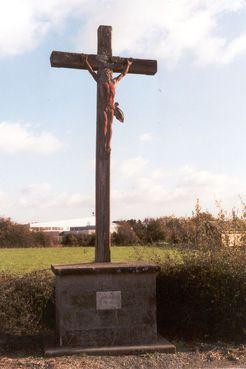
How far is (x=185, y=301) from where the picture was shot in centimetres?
773

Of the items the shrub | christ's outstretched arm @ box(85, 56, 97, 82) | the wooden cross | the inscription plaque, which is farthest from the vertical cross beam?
the shrub

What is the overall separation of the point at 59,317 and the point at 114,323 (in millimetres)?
699

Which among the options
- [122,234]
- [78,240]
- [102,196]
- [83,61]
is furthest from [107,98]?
[78,240]

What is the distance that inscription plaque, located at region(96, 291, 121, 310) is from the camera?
663 cm

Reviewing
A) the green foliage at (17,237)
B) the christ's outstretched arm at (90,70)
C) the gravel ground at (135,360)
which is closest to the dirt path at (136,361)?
the gravel ground at (135,360)

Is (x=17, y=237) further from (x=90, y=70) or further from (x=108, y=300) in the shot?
(x=108, y=300)

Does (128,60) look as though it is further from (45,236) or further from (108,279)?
(45,236)

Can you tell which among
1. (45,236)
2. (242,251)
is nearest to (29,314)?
(242,251)

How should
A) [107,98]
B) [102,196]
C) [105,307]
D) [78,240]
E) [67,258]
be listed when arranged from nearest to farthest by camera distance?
[105,307] → [102,196] → [107,98] → [67,258] → [78,240]

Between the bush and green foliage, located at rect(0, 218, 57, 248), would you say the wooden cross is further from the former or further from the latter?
green foliage, located at rect(0, 218, 57, 248)

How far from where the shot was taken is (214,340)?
7.39 m

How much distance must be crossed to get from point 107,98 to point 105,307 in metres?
2.89

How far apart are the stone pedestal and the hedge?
103 centimetres

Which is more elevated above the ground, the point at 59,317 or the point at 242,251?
the point at 242,251
